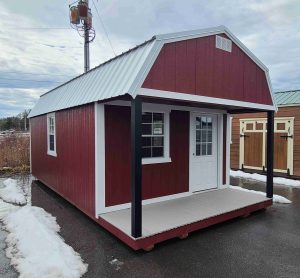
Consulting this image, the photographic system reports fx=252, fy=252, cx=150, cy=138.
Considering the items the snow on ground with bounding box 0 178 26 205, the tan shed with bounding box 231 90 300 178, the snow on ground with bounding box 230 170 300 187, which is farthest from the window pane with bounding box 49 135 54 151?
the tan shed with bounding box 231 90 300 178

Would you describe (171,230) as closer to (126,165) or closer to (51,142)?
(126,165)

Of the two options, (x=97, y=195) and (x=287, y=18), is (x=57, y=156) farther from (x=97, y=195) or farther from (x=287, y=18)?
(x=287, y=18)

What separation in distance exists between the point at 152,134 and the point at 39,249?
2830 mm

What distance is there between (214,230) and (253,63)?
3.37 m

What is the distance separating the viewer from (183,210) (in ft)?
15.2

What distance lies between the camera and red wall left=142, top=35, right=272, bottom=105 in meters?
3.68

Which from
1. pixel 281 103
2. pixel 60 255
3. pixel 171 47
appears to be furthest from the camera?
pixel 281 103

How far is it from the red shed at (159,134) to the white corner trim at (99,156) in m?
0.02

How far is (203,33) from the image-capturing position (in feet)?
13.7

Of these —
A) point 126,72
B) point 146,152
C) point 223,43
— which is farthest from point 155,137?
point 223,43

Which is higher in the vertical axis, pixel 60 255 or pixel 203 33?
pixel 203 33

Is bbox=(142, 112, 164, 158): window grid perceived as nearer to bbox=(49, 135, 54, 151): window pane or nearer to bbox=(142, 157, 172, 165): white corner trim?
bbox=(142, 157, 172, 165): white corner trim

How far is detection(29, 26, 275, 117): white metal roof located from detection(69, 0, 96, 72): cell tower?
5.47 m

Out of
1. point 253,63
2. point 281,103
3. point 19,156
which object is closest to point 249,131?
point 281,103
